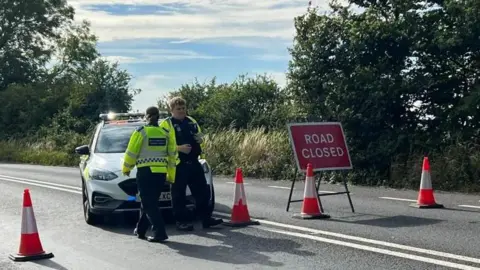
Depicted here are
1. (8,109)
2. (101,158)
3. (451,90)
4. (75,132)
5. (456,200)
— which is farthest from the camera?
(8,109)

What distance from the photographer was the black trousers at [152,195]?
30.7ft

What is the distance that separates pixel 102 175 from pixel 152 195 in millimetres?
1595

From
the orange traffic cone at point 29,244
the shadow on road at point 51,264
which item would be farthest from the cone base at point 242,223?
the shadow on road at point 51,264

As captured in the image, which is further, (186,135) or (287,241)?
(186,135)

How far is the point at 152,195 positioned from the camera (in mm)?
9461

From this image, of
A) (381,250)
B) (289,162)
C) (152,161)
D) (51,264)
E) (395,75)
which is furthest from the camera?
(289,162)

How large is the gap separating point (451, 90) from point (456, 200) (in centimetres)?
490

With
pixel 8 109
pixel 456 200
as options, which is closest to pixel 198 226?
pixel 456 200

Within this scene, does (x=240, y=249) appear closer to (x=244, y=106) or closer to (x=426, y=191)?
(x=426, y=191)

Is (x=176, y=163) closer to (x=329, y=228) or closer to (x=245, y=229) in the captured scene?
(x=245, y=229)

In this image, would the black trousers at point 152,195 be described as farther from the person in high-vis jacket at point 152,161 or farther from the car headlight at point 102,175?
the car headlight at point 102,175

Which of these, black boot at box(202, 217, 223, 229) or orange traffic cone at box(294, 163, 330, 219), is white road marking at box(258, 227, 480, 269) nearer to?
black boot at box(202, 217, 223, 229)

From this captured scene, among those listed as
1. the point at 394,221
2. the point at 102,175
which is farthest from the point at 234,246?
the point at 102,175

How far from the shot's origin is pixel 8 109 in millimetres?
49344
